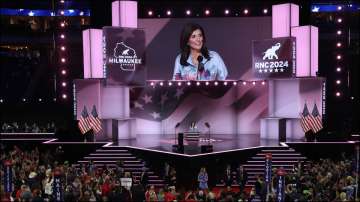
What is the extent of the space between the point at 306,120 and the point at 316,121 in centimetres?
46

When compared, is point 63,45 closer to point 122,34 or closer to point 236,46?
point 122,34

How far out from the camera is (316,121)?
2275 cm

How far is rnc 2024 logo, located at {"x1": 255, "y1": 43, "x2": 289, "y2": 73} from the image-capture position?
23.4 m

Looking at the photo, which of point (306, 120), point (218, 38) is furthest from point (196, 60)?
point (306, 120)

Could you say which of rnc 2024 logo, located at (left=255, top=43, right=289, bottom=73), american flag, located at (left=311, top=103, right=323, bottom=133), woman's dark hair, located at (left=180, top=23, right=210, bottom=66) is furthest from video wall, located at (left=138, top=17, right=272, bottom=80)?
american flag, located at (left=311, top=103, right=323, bottom=133)

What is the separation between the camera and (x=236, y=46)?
86.0 ft

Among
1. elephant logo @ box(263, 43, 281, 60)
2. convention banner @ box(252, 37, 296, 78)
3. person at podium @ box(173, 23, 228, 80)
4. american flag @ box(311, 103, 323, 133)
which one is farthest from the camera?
person at podium @ box(173, 23, 228, 80)

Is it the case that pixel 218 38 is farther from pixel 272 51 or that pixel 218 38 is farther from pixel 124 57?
pixel 124 57

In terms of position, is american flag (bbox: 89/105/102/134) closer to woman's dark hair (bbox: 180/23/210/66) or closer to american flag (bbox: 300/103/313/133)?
woman's dark hair (bbox: 180/23/210/66)

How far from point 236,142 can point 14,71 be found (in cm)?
1830

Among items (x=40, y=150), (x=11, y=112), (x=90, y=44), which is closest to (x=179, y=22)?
(x=90, y=44)

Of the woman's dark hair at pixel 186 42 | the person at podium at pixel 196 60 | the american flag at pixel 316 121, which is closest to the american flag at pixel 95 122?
the person at podium at pixel 196 60

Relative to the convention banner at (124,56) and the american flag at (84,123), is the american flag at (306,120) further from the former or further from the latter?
the american flag at (84,123)

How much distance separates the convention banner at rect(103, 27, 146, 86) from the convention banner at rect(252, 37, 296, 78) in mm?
5753
